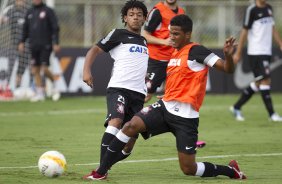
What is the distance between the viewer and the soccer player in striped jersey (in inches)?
336

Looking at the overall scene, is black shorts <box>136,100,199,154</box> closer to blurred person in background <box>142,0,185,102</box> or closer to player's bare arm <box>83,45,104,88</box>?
player's bare arm <box>83,45,104,88</box>

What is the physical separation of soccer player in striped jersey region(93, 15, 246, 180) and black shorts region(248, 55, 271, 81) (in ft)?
Result: 22.9

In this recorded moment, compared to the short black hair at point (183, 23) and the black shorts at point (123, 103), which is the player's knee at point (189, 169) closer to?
the black shorts at point (123, 103)

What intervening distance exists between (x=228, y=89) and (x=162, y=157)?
11.9m

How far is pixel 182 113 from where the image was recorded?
8664mm

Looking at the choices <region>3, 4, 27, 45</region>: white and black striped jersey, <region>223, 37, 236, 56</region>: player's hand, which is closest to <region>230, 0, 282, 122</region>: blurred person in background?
<region>3, 4, 27, 45</region>: white and black striped jersey

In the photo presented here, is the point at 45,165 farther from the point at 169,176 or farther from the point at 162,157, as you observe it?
the point at 162,157

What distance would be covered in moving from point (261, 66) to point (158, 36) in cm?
368

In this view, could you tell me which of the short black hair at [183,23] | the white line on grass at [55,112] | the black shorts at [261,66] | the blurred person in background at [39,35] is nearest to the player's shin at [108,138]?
the short black hair at [183,23]

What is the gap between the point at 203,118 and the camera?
16.5 metres

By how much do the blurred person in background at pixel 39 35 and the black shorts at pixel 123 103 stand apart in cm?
1064

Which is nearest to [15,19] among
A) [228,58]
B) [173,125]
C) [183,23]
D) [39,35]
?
[39,35]

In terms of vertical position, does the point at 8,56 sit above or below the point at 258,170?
below

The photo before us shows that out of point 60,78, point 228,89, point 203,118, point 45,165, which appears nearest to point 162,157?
point 45,165
